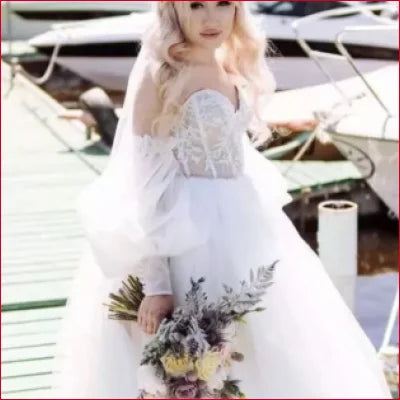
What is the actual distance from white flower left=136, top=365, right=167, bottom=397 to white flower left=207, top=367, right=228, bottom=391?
10 cm

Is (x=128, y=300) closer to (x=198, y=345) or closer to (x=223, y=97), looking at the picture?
(x=198, y=345)

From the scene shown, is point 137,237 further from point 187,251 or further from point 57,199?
point 57,199

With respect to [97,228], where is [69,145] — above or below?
above

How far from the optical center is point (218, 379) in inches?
92.7

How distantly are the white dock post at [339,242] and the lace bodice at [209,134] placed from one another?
294 cm

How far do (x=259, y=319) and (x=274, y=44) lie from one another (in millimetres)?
9498

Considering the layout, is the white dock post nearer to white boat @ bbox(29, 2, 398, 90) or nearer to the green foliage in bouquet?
the green foliage in bouquet

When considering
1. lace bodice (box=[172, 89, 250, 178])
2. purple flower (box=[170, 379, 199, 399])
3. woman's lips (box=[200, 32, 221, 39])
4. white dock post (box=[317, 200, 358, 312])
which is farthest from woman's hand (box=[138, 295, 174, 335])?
white dock post (box=[317, 200, 358, 312])

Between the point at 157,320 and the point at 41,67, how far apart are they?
43.7 feet

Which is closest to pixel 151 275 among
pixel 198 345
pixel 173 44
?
pixel 198 345

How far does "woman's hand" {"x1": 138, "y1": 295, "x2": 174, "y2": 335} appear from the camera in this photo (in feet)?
7.73

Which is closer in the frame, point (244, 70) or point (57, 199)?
point (244, 70)

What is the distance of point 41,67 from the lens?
15.3m

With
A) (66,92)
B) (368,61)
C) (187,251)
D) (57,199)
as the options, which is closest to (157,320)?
(187,251)
